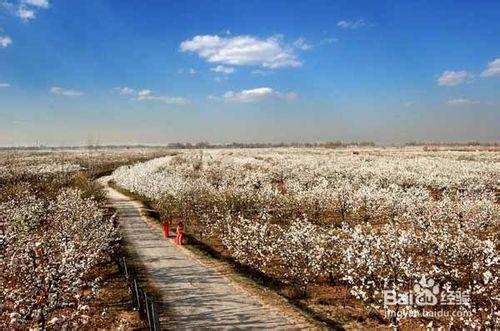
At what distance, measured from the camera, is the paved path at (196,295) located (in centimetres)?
1655

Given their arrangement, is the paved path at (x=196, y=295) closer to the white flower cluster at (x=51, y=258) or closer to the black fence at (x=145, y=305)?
the black fence at (x=145, y=305)

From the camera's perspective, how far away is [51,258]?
669 inches

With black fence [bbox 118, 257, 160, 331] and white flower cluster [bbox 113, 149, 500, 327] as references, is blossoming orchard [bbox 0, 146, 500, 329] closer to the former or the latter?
white flower cluster [bbox 113, 149, 500, 327]

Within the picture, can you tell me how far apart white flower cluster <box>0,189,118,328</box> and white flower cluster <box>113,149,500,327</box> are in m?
8.03

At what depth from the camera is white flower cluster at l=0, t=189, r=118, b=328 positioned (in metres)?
13.0

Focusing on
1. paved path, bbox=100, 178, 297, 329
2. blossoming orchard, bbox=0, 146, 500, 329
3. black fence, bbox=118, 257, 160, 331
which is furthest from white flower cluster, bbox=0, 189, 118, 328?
paved path, bbox=100, 178, 297, 329

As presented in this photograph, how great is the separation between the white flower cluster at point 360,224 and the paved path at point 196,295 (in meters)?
A: 3.04

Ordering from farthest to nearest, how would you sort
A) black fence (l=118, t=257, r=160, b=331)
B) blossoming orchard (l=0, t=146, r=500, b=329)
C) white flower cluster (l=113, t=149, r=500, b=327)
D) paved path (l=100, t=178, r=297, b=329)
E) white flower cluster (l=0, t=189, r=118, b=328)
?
white flower cluster (l=113, t=149, r=500, b=327) → paved path (l=100, t=178, r=297, b=329) → blossoming orchard (l=0, t=146, r=500, b=329) → black fence (l=118, t=257, r=160, b=331) → white flower cluster (l=0, t=189, r=118, b=328)

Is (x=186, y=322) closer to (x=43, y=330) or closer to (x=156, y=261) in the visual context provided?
(x=43, y=330)

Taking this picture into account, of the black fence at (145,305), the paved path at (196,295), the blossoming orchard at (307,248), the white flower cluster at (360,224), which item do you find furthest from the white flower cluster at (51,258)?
the white flower cluster at (360,224)

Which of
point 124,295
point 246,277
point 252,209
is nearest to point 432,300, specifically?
point 246,277

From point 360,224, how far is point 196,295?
19.4m

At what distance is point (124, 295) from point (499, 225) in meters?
24.4

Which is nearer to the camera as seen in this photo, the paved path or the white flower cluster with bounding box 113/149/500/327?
the paved path
